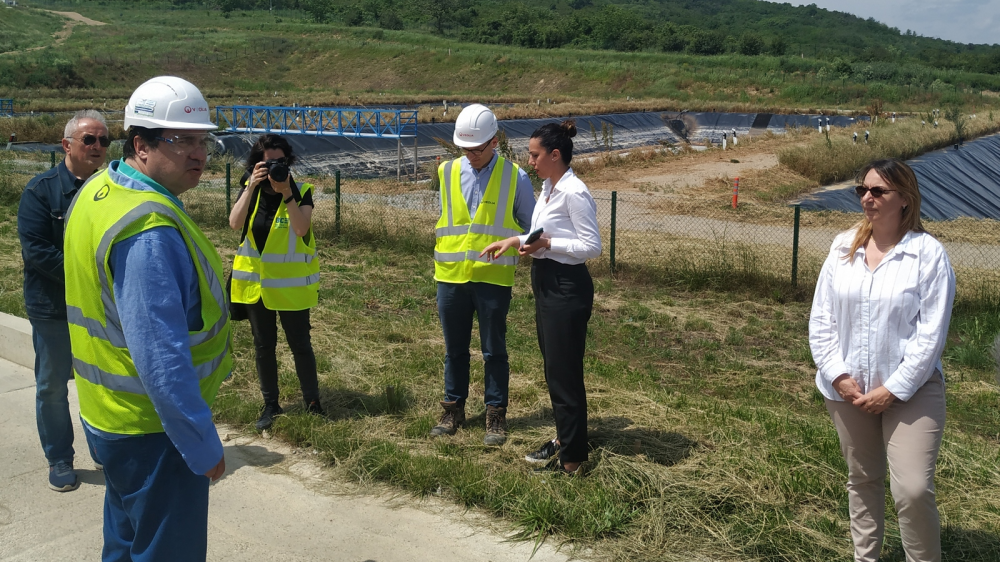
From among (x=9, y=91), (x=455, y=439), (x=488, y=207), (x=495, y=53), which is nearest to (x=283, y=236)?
(x=488, y=207)

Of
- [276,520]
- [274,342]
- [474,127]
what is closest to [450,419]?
[274,342]

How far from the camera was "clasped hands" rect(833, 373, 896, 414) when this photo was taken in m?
3.44

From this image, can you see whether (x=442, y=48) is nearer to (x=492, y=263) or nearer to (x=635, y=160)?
(x=635, y=160)

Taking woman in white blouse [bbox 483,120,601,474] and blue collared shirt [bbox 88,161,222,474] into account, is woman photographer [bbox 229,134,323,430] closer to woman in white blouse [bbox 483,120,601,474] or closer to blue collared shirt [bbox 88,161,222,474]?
woman in white blouse [bbox 483,120,601,474]

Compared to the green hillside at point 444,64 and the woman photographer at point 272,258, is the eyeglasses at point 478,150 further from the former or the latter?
the green hillside at point 444,64

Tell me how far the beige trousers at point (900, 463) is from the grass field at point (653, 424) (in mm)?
408

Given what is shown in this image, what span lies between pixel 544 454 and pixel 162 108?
3.18m

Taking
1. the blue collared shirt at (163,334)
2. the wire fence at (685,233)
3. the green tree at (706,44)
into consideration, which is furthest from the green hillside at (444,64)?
the blue collared shirt at (163,334)

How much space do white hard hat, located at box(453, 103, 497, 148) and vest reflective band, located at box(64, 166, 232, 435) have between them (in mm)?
2550

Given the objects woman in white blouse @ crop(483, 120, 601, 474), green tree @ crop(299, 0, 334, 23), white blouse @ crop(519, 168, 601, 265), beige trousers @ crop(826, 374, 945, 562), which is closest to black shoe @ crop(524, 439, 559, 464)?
woman in white blouse @ crop(483, 120, 601, 474)

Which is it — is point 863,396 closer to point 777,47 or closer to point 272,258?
point 272,258

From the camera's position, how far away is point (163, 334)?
2.54 metres

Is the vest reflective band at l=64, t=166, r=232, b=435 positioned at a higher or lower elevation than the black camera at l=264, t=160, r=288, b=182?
lower

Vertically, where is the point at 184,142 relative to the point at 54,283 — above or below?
above
